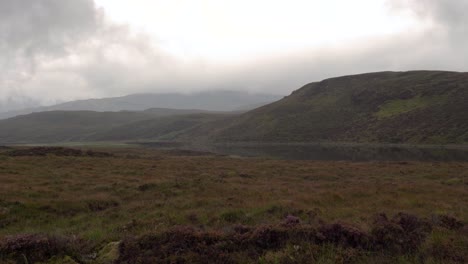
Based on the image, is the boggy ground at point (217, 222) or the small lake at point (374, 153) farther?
the small lake at point (374, 153)

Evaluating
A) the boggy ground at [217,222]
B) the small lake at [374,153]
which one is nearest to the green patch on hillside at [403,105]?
the small lake at [374,153]

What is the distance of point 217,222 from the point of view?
15219 millimetres

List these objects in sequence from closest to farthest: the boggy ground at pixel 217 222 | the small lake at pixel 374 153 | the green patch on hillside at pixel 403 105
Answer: the boggy ground at pixel 217 222 → the small lake at pixel 374 153 → the green patch on hillside at pixel 403 105

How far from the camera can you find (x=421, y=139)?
129500 millimetres

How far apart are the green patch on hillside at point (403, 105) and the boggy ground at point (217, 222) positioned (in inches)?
6298

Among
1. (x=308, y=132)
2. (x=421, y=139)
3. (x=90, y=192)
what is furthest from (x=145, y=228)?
(x=308, y=132)

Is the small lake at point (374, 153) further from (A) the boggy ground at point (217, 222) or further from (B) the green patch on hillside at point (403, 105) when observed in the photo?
(B) the green patch on hillside at point (403, 105)

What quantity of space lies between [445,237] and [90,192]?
72.5 ft

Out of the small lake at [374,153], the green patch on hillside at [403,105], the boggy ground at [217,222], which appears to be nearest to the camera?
the boggy ground at [217,222]

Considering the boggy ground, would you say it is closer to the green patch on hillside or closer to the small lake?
the small lake

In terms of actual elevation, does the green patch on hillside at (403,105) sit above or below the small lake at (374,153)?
above

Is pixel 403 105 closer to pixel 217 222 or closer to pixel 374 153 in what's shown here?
pixel 374 153

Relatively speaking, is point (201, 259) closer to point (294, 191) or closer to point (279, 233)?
point (279, 233)

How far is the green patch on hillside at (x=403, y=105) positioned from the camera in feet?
559
